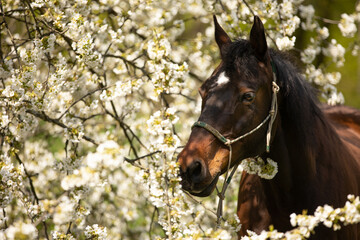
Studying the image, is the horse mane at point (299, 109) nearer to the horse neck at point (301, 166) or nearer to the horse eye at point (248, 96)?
the horse neck at point (301, 166)

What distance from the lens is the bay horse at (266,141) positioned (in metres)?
2.64

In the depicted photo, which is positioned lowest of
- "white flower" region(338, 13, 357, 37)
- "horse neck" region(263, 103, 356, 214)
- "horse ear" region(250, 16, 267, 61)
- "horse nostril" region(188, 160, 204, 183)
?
"horse nostril" region(188, 160, 204, 183)

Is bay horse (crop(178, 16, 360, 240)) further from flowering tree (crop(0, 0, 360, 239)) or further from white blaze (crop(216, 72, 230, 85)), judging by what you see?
flowering tree (crop(0, 0, 360, 239))

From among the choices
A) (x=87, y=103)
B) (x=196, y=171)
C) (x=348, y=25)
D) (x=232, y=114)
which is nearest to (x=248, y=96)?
(x=232, y=114)

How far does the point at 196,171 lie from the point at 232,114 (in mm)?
417

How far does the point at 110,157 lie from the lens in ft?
6.54

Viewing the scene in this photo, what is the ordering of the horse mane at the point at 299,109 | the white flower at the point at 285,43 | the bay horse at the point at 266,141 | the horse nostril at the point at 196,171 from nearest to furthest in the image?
1. the horse nostril at the point at 196,171
2. the bay horse at the point at 266,141
3. the horse mane at the point at 299,109
4. the white flower at the point at 285,43

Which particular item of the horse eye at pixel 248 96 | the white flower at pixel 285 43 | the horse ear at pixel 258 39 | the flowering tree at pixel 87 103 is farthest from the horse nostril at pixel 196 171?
the white flower at pixel 285 43

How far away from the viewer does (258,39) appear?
9.18ft

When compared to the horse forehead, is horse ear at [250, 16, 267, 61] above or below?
above

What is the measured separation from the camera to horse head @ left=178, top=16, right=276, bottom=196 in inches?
101

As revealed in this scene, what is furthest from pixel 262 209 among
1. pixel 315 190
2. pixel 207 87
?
pixel 207 87

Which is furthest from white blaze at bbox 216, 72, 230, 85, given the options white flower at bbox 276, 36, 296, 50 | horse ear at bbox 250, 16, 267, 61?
white flower at bbox 276, 36, 296, 50

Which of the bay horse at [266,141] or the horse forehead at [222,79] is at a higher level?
the horse forehead at [222,79]
